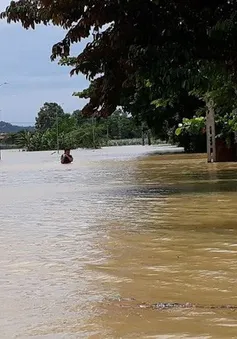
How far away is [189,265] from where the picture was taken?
256 inches

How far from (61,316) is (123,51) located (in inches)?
320

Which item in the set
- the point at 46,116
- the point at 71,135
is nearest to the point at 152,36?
the point at 71,135

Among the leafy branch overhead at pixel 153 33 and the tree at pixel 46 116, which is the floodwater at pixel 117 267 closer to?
the leafy branch overhead at pixel 153 33

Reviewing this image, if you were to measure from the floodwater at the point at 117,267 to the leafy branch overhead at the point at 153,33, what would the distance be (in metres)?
2.30

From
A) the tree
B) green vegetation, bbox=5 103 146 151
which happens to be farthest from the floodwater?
the tree

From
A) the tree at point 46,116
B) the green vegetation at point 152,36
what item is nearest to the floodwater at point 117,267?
the green vegetation at point 152,36

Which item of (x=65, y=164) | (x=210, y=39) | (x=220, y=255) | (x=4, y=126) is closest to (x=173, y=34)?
(x=210, y=39)

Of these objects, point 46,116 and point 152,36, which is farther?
point 46,116

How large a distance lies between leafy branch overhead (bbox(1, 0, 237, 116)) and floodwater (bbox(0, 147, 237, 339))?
7.54ft

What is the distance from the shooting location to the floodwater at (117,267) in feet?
15.0

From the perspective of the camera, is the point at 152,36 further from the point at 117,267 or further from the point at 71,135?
the point at 71,135

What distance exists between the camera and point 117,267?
652cm

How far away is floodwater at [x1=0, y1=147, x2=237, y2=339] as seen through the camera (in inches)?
180

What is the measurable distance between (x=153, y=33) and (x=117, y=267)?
6.24m
